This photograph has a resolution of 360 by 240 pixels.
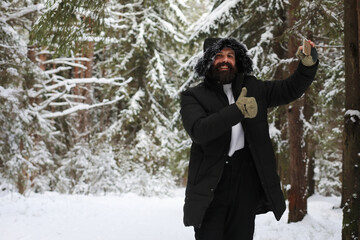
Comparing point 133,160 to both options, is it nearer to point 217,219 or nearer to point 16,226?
point 16,226

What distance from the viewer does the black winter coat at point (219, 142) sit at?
9.21 ft

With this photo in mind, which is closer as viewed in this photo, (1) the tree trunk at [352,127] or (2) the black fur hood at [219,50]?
(2) the black fur hood at [219,50]

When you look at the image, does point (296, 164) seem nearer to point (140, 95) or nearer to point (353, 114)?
point (353, 114)

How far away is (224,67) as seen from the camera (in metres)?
3.09

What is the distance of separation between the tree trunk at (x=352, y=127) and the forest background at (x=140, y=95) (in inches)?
3.1

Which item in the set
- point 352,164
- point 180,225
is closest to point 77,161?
point 180,225

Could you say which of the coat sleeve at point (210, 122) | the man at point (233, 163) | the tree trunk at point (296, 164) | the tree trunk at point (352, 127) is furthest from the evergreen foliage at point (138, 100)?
the coat sleeve at point (210, 122)

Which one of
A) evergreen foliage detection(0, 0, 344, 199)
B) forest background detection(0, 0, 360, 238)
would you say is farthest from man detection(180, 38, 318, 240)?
evergreen foliage detection(0, 0, 344, 199)

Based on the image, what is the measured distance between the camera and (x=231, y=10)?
36.6ft

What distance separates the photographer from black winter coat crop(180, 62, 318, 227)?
111 inches

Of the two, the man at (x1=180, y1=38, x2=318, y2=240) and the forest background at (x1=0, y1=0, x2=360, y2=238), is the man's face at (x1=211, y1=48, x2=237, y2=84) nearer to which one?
the man at (x1=180, y1=38, x2=318, y2=240)

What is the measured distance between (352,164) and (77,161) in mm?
13546

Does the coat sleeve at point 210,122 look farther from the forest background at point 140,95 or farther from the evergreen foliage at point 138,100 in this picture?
the evergreen foliage at point 138,100

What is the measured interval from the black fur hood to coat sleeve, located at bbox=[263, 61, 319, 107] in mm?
282
